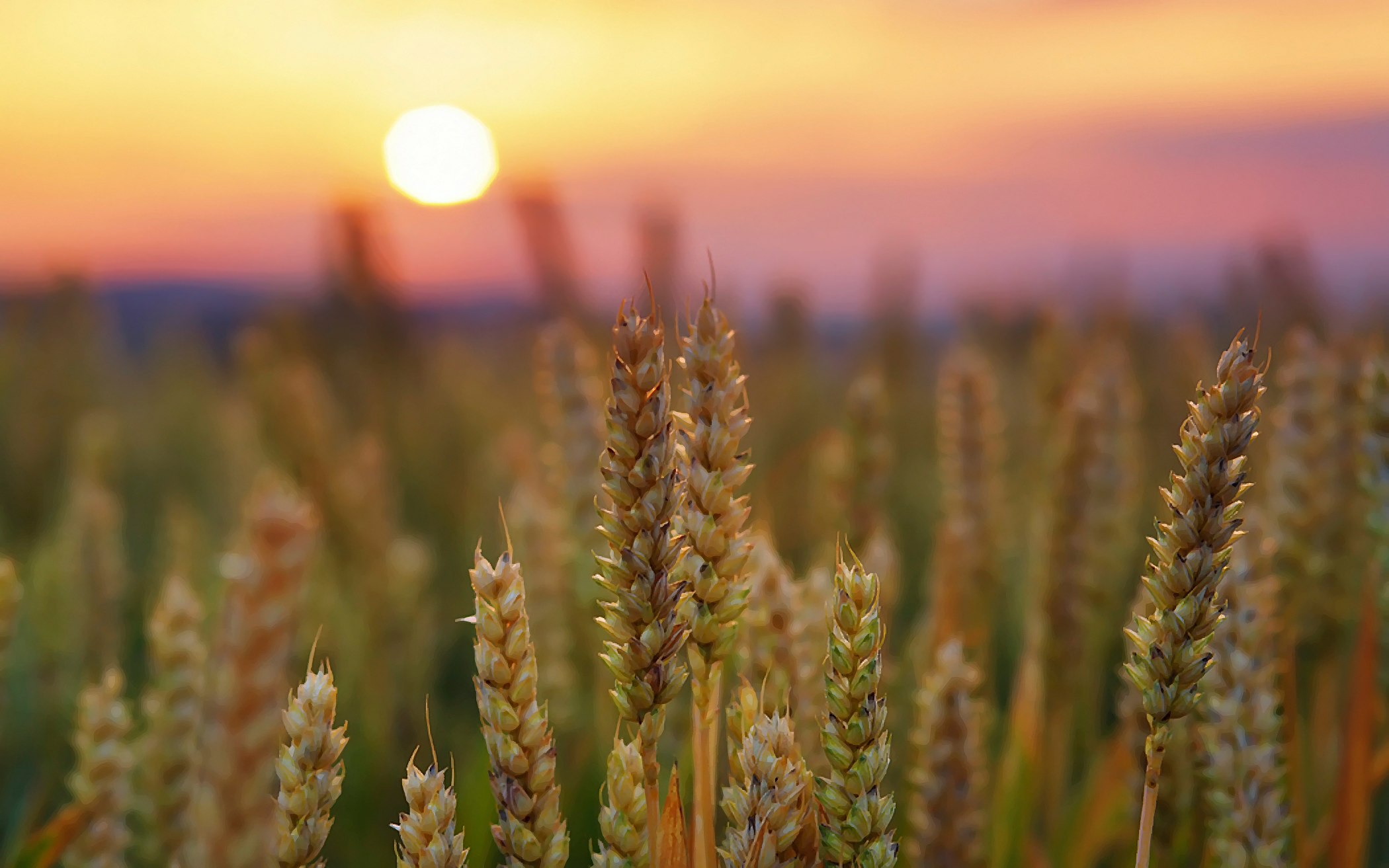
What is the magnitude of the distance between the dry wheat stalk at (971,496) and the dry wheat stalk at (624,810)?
1245mm

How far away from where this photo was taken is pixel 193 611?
4.01 ft

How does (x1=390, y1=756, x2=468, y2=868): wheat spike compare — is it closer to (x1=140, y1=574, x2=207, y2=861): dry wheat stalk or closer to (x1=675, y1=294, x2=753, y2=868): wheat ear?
(x1=675, y1=294, x2=753, y2=868): wheat ear

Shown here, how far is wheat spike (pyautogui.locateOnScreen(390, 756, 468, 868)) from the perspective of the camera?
0.72 meters

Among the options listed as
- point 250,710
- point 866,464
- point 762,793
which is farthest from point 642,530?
point 866,464

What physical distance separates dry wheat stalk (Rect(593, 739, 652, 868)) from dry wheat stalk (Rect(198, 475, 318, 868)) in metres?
0.35

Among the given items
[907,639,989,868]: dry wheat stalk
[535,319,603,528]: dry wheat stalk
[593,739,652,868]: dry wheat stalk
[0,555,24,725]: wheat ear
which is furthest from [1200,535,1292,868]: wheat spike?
[0,555,24,725]: wheat ear

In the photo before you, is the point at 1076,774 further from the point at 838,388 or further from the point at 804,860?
the point at 838,388

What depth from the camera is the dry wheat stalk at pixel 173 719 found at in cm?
117

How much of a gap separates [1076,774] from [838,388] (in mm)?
4318

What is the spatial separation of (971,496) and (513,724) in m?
1.51


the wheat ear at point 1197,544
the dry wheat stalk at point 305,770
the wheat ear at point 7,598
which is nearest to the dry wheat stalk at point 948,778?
the wheat ear at point 1197,544

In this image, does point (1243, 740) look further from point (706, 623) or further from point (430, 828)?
point (430, 828)

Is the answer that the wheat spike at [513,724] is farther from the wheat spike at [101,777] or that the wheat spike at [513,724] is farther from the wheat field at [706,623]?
the wheat spike at [101,777]

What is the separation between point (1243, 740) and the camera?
1.04 m
